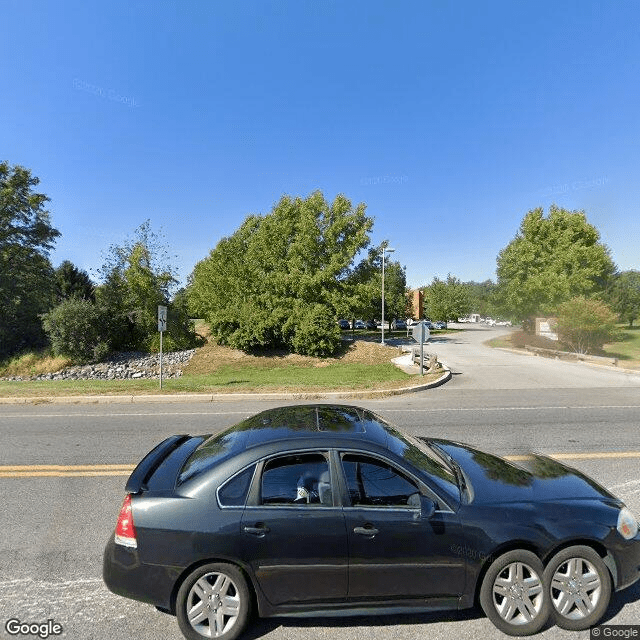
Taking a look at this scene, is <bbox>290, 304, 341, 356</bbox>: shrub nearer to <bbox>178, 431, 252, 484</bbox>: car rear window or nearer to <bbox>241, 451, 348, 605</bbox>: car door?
<bbox>178, 431, 252, 484</bbox>: car rear window

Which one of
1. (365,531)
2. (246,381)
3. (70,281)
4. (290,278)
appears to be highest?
(70,281)

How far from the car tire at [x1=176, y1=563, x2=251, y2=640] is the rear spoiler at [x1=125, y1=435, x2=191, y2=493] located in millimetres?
724

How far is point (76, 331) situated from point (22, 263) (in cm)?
1138

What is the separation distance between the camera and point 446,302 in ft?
A: 204

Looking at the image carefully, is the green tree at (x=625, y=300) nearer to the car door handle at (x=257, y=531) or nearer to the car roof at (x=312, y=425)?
the car roof at (x=312, y=425)

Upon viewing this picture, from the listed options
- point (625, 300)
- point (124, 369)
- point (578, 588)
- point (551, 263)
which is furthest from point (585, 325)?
point (625, 300)

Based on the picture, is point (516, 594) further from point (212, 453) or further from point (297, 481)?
point (212, 453)

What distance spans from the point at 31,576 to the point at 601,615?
435 centimetres

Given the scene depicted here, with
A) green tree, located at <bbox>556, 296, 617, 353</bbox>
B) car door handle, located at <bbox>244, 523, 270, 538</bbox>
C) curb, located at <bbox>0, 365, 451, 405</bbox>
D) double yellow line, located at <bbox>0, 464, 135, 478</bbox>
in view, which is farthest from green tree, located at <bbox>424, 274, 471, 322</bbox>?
car door handle, located at <bbox>244, 523, 270, 538</bbox>

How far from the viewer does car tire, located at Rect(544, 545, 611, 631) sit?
266cm

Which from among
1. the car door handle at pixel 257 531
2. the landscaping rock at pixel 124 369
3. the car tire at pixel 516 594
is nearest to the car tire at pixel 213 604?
the car door handle at pixel 257 531

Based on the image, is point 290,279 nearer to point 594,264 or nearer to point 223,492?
point 223,492

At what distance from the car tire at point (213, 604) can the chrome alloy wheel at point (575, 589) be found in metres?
2.08

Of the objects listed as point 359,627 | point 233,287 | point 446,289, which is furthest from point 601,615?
point 446,289
